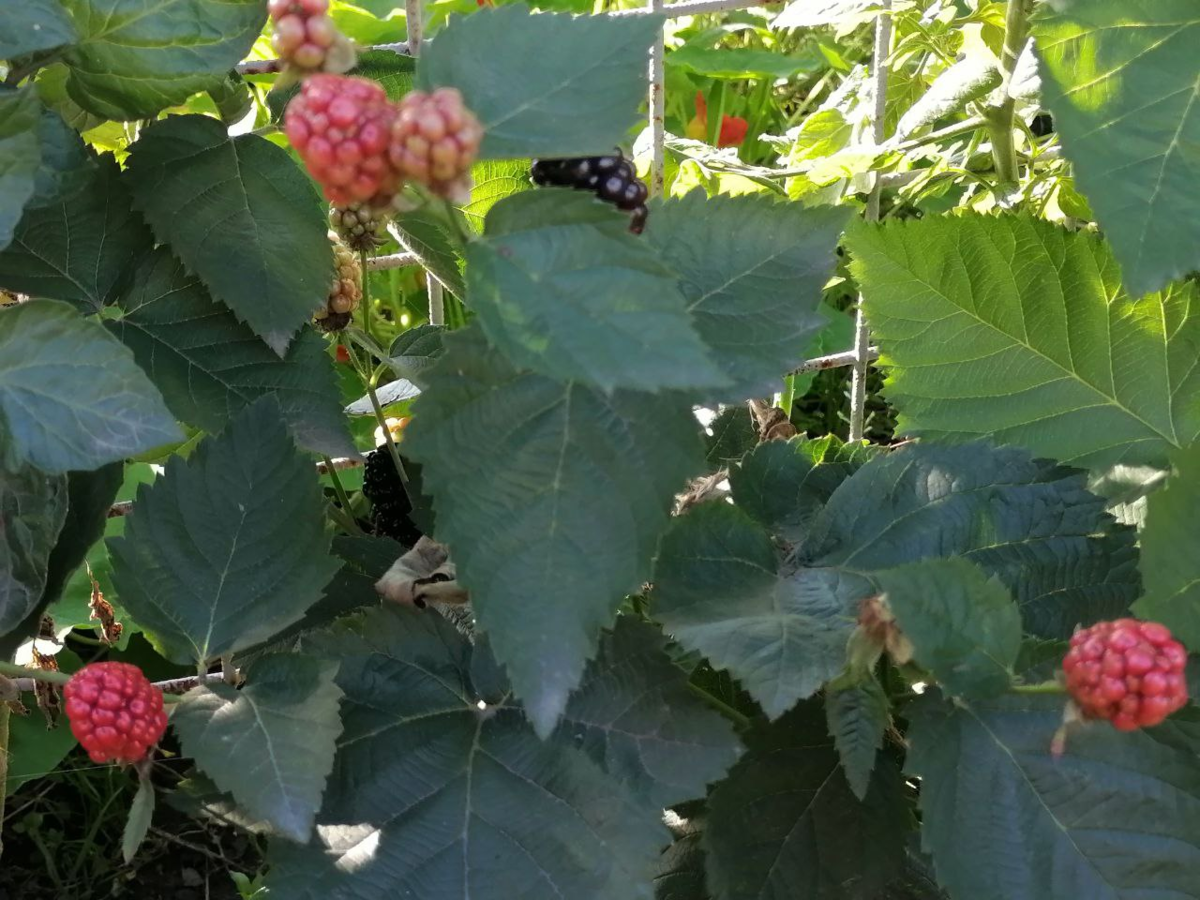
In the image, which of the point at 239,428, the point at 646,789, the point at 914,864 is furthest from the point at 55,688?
the point at 914,864

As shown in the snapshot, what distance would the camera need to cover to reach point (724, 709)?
0.62m

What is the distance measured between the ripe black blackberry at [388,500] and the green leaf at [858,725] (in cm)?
36

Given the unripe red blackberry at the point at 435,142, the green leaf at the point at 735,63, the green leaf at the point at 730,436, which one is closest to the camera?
the unripe red blackberry at the point at 435,142

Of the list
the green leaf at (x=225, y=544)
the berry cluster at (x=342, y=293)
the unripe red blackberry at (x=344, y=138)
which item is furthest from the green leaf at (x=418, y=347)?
the unripe red blackberry at (x=344, y=138)

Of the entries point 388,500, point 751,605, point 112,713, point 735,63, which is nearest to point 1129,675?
point 751,605

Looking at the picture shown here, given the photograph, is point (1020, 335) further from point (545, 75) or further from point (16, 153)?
point (16, 153)

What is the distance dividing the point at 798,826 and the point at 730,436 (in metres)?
0.30

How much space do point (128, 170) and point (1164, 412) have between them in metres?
0.62

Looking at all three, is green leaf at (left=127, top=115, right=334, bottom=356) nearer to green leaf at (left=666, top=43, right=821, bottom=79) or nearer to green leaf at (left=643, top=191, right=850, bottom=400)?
green leaf at (left=643, top=191, right=850, bottom=400)

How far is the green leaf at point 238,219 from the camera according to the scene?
0.62m

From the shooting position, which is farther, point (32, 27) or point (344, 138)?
point (32, 27)

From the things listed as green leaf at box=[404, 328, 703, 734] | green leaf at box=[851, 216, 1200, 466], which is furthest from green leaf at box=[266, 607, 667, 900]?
green leaf at box=[851, 216, 1200, 466]

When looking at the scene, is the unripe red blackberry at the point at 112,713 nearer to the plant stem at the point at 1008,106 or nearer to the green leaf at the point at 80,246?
the green leaf at the point at 80,246

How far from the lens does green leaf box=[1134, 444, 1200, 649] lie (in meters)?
0.56
